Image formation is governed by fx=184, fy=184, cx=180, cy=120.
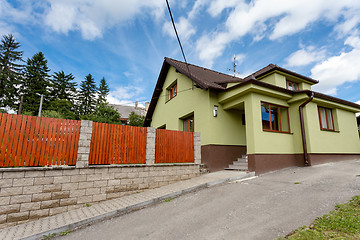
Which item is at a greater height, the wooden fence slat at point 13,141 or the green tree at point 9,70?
the green tree at point 9,70

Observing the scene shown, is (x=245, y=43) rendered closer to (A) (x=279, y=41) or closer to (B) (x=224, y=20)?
(A) (x=279, y=41)

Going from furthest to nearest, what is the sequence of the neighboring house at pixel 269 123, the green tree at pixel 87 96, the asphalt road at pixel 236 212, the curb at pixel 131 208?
the green tree at pixel 87 96
the neighboring house at pixel 269 123
the curb at pixel 131 208
the asphalt road at pixel 236 212

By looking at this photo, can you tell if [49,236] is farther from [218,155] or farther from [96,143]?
[218,155]

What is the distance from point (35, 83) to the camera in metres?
26.8

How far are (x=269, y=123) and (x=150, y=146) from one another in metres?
5.00

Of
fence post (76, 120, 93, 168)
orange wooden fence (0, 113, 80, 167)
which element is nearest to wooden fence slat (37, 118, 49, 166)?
orange wooden fence (0, 113, 80, 167)

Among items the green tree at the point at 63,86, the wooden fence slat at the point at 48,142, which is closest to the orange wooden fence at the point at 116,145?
the wooden fence slat at the point at 48,142

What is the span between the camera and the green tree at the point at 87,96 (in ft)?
107

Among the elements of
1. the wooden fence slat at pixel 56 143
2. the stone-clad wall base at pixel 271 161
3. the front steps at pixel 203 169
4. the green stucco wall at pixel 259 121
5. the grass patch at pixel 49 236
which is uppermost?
the green stucco wall at pixel 259 121

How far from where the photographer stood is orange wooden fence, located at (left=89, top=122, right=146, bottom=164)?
5.59 m

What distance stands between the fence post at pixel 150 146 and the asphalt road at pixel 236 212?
1790mm

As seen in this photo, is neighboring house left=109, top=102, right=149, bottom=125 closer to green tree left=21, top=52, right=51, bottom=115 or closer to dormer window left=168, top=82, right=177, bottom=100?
green tree left=21, top=52, right=51, bottom=115

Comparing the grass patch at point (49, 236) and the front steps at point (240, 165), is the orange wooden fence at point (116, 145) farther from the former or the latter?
the front steps at point (240, 165)

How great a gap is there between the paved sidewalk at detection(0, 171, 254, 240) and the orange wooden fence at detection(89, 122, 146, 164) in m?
1.17
